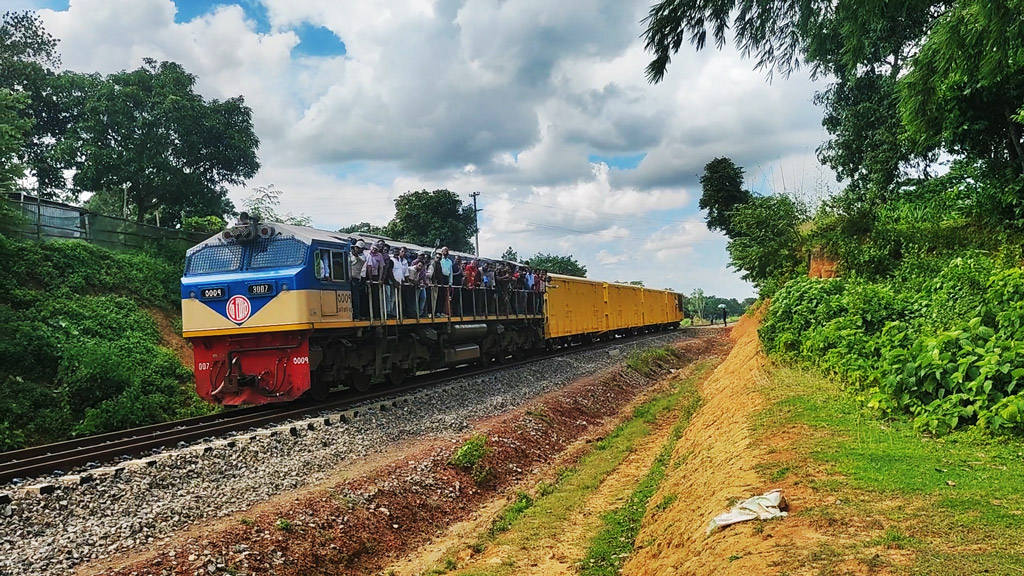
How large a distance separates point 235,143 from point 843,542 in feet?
101

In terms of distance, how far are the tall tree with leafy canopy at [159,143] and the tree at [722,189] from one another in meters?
24.2

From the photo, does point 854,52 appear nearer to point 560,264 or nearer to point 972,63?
point 972,63

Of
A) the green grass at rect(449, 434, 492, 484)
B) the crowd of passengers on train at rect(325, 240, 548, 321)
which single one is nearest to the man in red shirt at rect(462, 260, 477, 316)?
the crowd of passengers on train at rect(325, 240, 548, 321)

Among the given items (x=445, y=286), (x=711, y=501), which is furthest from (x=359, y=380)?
(x=711, y=501)

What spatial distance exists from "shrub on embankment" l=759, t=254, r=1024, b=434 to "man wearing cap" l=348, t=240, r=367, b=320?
313 inches

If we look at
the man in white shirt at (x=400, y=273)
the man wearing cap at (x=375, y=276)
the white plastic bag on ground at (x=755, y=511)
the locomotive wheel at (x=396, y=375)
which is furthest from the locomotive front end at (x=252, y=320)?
the white plastic bag on ground at (x=755, y=511)

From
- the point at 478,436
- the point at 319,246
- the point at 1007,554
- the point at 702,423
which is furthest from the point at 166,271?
the point at 1007,554

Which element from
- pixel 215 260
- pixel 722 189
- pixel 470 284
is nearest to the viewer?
pixel 215 260

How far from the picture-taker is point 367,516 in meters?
7.63

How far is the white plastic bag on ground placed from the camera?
4996 mm

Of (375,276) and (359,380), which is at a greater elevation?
(375,276)

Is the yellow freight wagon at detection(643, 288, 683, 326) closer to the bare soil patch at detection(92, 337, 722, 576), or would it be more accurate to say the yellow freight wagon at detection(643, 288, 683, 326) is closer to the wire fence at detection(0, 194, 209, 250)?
the wire fence at detection(0, 194, 209, 250)

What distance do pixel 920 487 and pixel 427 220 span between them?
4104 centimetres

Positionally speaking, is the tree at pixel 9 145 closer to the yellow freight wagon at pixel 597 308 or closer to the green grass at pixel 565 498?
the green grass at pixel 565 498
